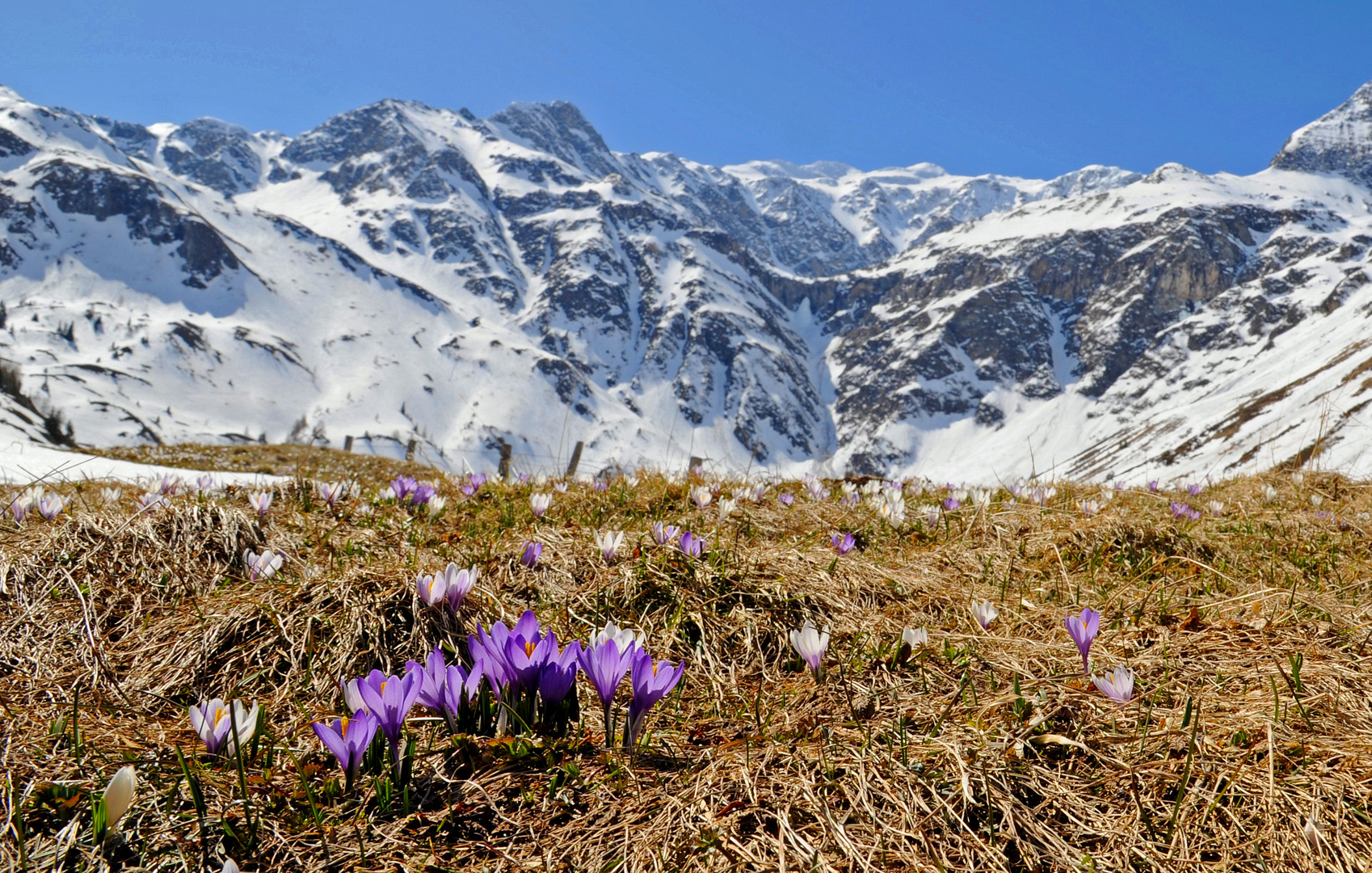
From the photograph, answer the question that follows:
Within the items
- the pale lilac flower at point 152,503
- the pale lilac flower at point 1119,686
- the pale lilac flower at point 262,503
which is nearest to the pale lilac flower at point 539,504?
the pale lilac flower at point 262,503

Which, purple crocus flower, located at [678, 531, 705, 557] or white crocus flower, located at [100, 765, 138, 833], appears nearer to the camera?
white crocus flower, located at [100, 765, 138, 833]

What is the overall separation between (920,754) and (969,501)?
12.0 feet

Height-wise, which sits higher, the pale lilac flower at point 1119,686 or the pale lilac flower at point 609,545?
the pale lilac flower at point 609,545

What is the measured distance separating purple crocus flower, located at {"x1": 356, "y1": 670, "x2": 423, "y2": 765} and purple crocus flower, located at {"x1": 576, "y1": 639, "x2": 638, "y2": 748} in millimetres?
414

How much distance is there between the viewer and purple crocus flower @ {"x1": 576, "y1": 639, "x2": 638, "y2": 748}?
1.67 meters

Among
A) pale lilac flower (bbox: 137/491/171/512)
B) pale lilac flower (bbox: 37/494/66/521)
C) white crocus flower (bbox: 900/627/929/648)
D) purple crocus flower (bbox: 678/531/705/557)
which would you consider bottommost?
white crocus flower (bbox: 900/627/929/648)

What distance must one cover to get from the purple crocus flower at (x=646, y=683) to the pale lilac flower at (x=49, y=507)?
3.27 metres

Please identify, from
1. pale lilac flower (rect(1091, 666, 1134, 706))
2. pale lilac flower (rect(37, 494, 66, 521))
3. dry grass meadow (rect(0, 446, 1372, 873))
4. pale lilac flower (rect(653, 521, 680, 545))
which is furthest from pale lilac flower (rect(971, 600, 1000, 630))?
pale lilac flower (rect(37, 494, 66, 521))

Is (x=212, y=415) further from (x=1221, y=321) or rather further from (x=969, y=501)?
(x=1221, y=321)

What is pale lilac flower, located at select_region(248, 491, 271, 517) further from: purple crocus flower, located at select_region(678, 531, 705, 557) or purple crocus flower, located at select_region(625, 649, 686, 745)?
purple crocus flower, located at select_region(625, 649, 686, 745)

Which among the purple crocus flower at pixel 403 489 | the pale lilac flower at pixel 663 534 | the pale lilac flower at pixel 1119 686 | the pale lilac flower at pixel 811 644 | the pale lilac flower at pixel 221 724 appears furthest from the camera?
the purple crocus flower at pixel 403 489

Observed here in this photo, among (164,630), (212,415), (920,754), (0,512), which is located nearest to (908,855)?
(920,754)

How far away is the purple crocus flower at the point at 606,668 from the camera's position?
5.47 ft

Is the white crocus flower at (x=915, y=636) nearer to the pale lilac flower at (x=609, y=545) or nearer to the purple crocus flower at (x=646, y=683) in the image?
the purple crocus flower at (x=646, y=683)
